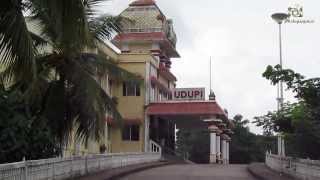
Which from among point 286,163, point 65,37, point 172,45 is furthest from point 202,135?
point 65,37

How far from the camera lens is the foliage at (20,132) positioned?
60.9ft

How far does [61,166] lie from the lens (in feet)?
63.9

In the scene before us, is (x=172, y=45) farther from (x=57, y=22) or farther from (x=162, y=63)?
(x=57, y=22)

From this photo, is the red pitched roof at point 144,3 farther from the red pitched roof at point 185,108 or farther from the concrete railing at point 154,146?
the concrete railing at point 154,146

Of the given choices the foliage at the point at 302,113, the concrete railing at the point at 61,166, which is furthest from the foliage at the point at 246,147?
the foliage at the point at 302,113

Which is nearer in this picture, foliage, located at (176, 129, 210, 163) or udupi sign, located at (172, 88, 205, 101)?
udupi sign, located at (172, 88, 205, 101)

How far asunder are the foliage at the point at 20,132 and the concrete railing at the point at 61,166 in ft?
3.01

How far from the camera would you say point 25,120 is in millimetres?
19297

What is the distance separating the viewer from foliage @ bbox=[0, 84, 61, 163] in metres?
18.6

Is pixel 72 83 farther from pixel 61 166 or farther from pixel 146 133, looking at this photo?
pixel 146 133

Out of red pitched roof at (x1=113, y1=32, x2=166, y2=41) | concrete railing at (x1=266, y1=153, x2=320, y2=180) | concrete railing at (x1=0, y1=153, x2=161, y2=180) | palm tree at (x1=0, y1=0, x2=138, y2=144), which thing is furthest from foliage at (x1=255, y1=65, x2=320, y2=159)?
red pitched roof at (x1=113, y1=32, x2=166, y2=41)

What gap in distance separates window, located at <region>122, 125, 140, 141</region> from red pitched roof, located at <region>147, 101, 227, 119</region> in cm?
174

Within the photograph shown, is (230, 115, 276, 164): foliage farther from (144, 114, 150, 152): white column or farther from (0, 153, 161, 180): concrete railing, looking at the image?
(0, 153, 161, 180): concrete railing

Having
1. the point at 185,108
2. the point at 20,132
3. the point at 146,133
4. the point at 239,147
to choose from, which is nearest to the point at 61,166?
the point at 20,132
